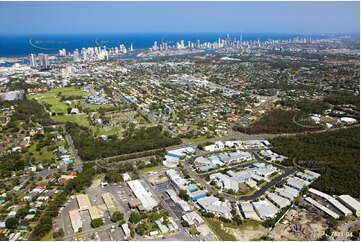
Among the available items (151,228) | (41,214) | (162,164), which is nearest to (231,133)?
(162,164)

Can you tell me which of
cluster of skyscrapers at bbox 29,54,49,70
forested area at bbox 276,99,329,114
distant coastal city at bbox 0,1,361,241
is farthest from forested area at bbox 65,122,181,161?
cluster of skyscrapers at bbox 29,54,49,70

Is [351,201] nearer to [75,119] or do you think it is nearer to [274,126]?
[274,126]

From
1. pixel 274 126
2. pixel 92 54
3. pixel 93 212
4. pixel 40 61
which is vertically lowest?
pixel 93 212

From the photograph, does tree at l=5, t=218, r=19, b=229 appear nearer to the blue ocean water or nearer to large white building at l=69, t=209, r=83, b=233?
large white building at l=69, t=209, r=83, b=233

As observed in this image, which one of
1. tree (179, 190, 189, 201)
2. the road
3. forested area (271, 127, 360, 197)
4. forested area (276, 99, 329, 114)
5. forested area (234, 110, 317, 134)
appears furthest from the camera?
forested area (276, 99, 329, 114)

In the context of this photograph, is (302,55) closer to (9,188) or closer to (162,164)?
(162,164)

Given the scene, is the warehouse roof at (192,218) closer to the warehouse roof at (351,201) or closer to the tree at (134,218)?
the tree at (134,218)

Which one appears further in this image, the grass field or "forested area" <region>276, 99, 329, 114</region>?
the grass field

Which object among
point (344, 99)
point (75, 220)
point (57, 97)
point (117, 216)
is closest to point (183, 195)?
point (117, 216)
